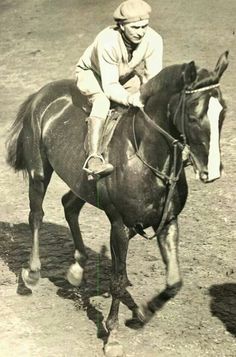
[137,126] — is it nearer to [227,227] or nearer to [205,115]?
[205,115]

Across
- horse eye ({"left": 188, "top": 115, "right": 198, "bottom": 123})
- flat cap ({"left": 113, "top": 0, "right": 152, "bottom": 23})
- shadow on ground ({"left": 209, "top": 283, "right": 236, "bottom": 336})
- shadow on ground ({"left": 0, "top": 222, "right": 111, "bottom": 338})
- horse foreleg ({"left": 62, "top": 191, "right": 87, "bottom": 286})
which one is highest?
flat cap ({"left": 113, "top": 0, "right": 152, "bottom": 23})

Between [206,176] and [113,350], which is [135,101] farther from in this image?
[113,350]

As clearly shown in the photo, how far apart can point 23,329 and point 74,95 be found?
2.51 m

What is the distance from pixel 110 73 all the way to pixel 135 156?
0.78 meters

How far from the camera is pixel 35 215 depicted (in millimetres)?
7688

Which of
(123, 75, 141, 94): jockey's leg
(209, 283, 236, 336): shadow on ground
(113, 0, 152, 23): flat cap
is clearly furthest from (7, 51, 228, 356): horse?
(209, 283, 236, 336): shadow on ground

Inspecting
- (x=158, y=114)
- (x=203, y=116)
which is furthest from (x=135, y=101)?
(x=203, y=116)

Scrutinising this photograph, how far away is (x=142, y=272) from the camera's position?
7793 millimetres

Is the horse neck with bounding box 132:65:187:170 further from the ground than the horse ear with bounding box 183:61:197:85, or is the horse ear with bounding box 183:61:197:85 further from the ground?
the horse ear with bounding box 183:61:197:85

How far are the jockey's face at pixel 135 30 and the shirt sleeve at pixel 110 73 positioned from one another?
186 mm

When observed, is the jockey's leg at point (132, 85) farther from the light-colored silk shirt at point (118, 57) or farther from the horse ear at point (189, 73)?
the horse ear at point (189, 73)

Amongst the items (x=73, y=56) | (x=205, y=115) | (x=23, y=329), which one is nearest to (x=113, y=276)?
(x=23, y=329)

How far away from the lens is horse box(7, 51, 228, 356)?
5.18m

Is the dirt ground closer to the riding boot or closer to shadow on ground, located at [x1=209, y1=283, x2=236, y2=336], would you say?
shadow on ground, located at [x1=209, y1=283, x2=236, y2=336]
